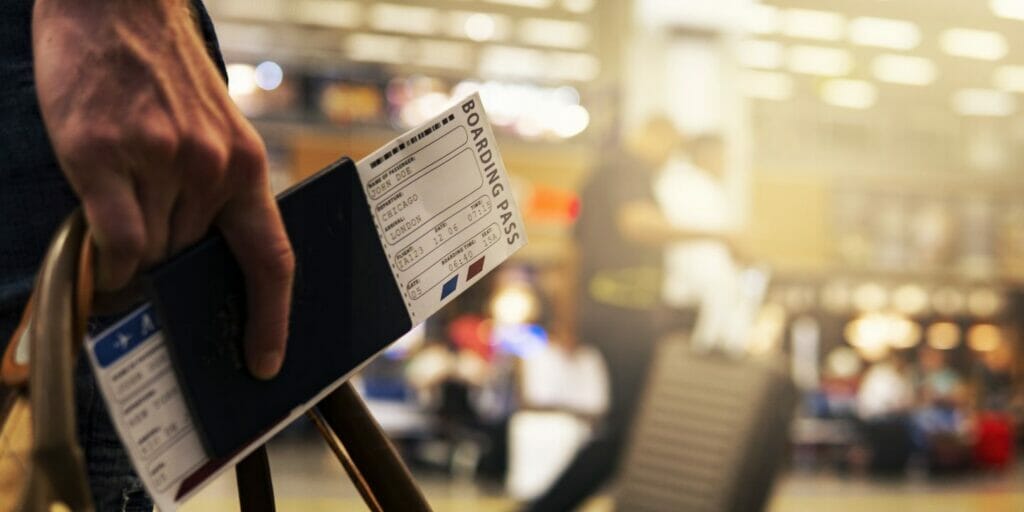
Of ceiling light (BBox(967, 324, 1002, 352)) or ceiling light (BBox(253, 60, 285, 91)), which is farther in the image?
ceiling light (BBox(967, 324, 1002, 352))

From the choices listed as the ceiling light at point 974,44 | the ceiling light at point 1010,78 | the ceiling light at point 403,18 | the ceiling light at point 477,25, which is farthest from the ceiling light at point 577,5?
the ceiling light at point 1010,78

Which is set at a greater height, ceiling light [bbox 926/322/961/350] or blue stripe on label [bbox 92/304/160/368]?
blue stripe on label [bbox 92/304/160/368]

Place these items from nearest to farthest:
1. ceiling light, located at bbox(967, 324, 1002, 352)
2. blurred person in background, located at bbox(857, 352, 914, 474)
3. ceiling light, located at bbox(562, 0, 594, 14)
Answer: ceiling light, located at bbox(562, 0, 594, 14) → blurred person in background, located at bbox(857, 352, 914, 474) → ceiling light, located at bbox(967, 324, 1002, 352)

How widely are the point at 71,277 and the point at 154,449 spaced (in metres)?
0.10

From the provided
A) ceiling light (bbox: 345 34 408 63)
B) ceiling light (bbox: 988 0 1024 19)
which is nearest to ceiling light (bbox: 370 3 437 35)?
ceiling light (bbox: 345 34 408 63)

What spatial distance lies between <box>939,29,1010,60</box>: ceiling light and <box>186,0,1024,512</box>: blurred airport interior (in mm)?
49

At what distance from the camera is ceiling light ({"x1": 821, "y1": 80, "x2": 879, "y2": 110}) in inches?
644

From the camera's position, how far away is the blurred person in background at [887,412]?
15.7 meters

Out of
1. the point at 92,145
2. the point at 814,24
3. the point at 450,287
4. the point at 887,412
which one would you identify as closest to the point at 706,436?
the point at 450,287

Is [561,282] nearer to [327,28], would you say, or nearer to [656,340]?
[327,28]

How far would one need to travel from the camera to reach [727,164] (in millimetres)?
5996

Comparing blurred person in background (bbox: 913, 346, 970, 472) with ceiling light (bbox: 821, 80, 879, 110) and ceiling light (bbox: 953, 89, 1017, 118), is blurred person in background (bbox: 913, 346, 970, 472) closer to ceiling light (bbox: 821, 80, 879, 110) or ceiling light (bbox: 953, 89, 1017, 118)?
ceiling light (bbox: 953, 89, 1017, 118)

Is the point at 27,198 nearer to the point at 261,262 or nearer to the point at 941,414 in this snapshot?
the point at 261,262

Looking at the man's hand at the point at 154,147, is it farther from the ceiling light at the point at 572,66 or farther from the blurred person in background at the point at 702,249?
the ceiling light at the point at 572,66
